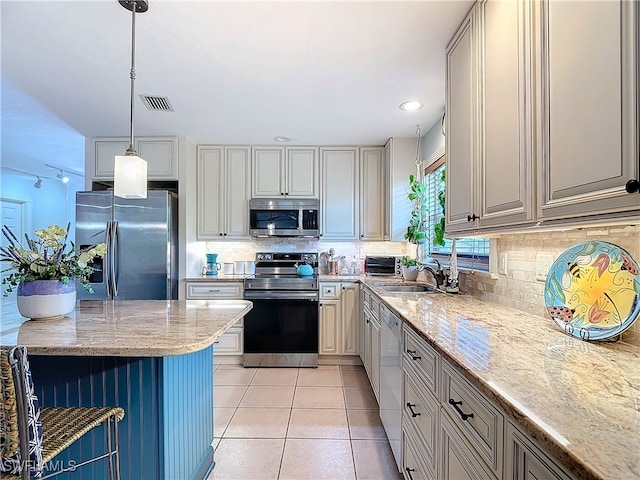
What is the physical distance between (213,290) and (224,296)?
0.13 metres

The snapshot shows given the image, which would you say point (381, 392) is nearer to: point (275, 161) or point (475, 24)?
point (475, 24)

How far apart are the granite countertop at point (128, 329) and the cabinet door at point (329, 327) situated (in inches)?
67.5

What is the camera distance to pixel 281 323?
352cm

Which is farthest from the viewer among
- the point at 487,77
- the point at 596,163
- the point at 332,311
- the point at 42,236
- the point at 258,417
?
the point at 332,311

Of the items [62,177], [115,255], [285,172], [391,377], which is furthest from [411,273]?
[62,177]

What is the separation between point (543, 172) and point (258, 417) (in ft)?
7.86

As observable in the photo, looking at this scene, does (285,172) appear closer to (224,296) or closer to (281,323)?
(224,296)

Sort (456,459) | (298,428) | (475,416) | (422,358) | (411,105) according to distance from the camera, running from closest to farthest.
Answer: (475,416)
(456,459)
(422,358)
(298,428)
(411,105)

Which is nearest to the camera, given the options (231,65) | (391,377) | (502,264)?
(502,264)

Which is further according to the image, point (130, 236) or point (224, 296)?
point (224, 296)

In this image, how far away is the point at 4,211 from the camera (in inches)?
230

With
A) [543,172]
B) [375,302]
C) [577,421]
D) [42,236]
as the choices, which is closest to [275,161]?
[375,302]

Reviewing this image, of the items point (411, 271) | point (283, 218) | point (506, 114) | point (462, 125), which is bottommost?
point (411, 271)

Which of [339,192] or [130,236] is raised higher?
[339,192]
